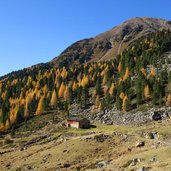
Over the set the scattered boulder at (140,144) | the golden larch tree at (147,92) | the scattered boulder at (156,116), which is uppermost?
the golden larch tree at (147,92)

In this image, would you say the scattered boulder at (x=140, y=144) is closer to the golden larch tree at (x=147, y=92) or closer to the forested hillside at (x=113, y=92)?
the forested hillside at (x=113, y=92)

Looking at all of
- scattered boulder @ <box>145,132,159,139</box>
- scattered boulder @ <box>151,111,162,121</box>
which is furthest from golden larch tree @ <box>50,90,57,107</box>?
scattered boulder @ <box>145,132,159,139</box>

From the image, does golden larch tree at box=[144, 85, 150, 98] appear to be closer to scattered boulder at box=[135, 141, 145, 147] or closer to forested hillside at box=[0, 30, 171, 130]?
forested hillside at box=[0, 30, 171, 130]

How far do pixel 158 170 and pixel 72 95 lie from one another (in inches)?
4840

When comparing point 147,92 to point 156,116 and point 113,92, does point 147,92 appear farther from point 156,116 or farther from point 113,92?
point 156,116

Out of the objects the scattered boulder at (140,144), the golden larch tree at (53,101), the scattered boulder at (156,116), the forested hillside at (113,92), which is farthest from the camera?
the golden larch tree at (53,101)

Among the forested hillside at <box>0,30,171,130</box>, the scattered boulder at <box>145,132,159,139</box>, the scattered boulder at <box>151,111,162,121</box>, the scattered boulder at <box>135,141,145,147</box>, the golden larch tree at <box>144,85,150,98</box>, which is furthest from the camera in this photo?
the golden larch tree at <box>144,85,150,98</box>

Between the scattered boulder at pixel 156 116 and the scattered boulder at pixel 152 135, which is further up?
the scattered boulder at pixel 156 116

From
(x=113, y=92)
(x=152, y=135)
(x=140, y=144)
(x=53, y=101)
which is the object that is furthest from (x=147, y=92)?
(x=140, y=144)

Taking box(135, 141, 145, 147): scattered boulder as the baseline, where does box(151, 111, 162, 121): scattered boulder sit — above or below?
above

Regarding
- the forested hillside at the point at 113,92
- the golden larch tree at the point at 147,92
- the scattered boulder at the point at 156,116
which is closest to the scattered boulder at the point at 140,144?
the scattered boulder at the point at 156,116

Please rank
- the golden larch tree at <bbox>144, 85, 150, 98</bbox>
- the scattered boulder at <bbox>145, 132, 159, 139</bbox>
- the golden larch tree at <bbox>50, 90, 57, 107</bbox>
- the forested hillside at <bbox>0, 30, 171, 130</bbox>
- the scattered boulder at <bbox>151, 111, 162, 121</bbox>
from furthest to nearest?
the golden larch tree at <bbox>50, 90, 57, 107</bbox> < the golden larch tree at <bbox>144, 85, 150, 98</bbox> < the forested hillside at <bbox>0, 30, 171, 130</bbox> < the scattered boulder at <bbox>151, 111, 162, 121</bbox> < the scattered boulder at <bbox>145, 132, 159, 139</bbox>

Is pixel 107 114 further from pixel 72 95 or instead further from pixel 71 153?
pixel 71 153

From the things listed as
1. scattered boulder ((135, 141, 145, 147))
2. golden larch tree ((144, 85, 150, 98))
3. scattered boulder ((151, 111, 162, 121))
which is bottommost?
scattered boulder ((135, 141, 145, 147))
